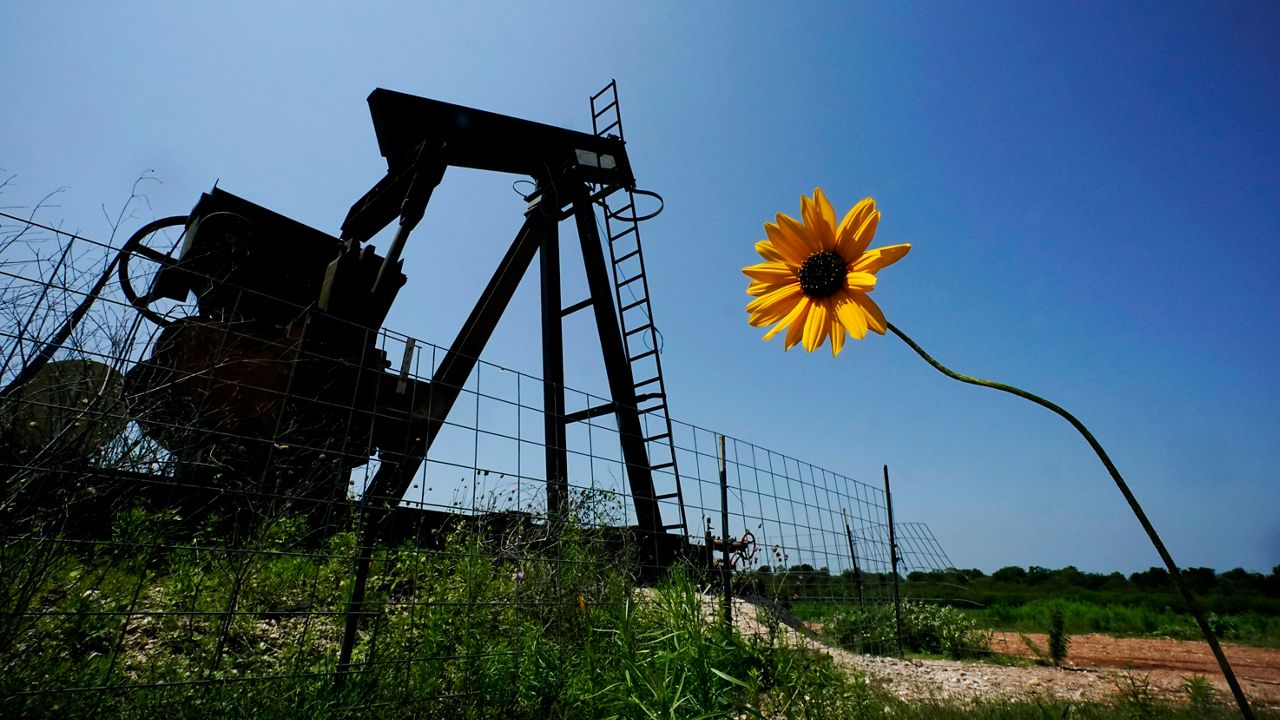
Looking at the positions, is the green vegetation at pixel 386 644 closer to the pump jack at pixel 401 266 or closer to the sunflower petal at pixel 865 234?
the pump jack at pixel 401 266

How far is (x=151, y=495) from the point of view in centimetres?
338

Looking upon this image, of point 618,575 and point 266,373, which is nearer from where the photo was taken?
point 618,575

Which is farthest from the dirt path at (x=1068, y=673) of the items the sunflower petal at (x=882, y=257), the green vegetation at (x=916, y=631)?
the sunflower petal at (x=882, y=257)

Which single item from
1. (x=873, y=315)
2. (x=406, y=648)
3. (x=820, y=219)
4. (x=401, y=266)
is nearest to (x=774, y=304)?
(x=820, y=219)

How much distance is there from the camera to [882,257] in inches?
36.0

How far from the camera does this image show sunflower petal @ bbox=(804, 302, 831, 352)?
102 centimetres

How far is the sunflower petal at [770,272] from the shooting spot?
115 centimetres

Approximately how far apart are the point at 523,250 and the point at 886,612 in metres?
5.89

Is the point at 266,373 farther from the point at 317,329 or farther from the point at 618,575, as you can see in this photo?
the point at 618,575

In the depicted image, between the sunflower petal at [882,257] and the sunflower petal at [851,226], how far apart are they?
3.2 inches

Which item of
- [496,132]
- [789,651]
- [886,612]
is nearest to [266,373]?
[496,132]

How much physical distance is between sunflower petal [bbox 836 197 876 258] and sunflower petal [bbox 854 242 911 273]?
80 mm

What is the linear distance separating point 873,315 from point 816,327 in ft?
0.68

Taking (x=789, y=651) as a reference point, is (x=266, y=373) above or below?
above
